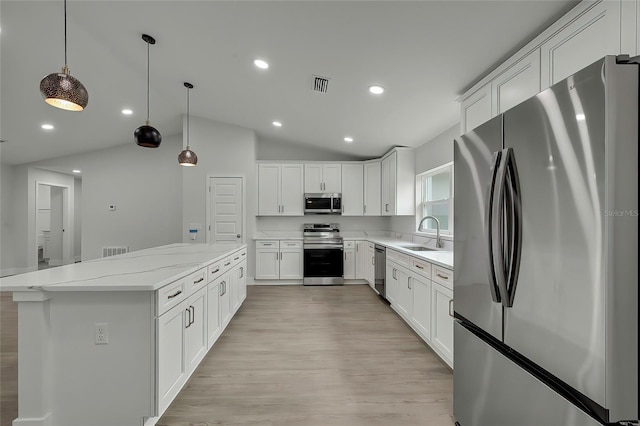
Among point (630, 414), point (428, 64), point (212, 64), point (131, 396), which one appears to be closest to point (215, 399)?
point (131, 396)

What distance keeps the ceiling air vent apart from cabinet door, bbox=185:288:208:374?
2367mm

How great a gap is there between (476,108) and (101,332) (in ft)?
10.2

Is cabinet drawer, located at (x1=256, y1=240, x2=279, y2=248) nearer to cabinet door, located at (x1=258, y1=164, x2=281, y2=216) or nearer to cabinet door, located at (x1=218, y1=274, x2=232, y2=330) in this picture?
cabinet door, located at (x1=258, y1=164, x2=281, y2=216)

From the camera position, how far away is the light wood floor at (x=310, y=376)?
6.05 feet

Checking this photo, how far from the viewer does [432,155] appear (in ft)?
13.7

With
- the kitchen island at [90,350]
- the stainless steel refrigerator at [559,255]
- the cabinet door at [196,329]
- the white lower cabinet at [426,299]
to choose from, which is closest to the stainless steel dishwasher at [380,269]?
the white lower cabinet at [426,299]

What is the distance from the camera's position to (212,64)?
318cm

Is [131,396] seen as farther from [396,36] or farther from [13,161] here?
[13,161]

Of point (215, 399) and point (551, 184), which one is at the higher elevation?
point (551, 184)

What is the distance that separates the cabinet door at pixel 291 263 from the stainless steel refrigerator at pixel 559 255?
13.4ft

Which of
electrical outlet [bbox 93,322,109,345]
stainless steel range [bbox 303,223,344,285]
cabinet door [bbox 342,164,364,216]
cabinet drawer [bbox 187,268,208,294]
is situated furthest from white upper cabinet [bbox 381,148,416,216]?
electrical outlet [bbox 93,322,109,345]

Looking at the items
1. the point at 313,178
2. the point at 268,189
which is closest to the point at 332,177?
the point at 313,178

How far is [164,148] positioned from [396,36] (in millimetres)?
5930

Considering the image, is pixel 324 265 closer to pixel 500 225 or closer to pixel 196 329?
pixel 196 329
